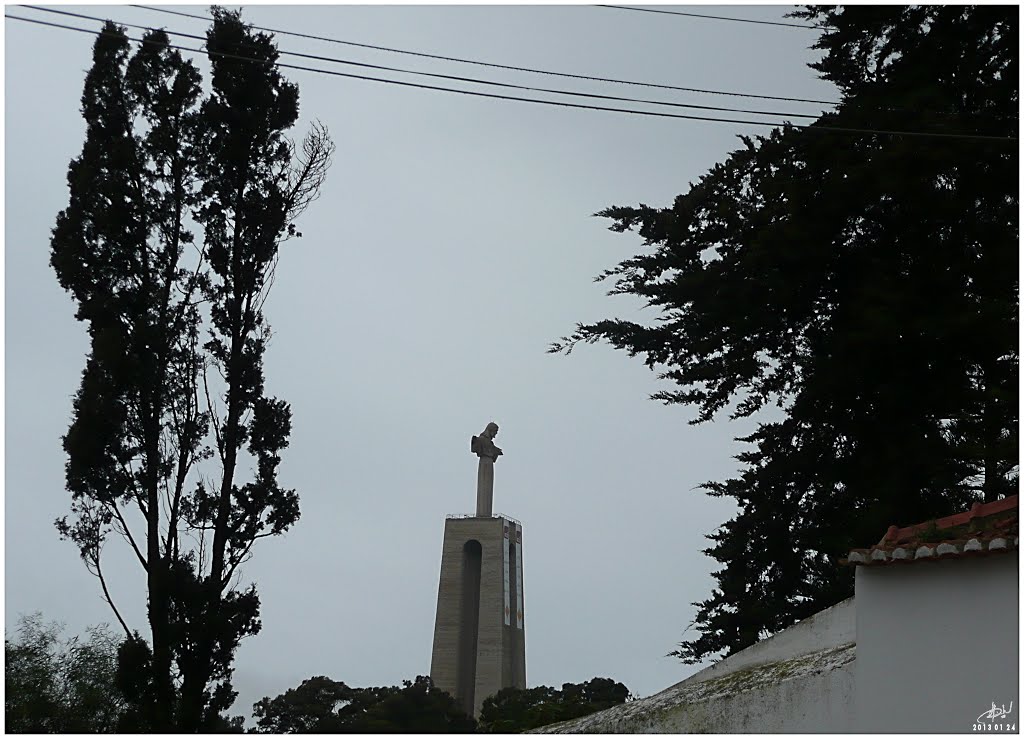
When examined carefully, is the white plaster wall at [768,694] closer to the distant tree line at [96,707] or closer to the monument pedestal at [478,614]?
the distant tree line at [96,707]

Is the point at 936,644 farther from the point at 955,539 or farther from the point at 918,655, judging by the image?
the point at 955,539

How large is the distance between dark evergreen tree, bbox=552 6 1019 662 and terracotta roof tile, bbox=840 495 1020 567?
451 cm

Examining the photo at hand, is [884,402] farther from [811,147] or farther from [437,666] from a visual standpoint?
[437,666]

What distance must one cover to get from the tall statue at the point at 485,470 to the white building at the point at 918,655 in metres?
23.2

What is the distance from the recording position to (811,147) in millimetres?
13047

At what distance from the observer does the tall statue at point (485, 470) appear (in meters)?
30.4

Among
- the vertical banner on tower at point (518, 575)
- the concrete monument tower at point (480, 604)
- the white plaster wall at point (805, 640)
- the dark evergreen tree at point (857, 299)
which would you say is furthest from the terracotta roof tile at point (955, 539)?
the vertical banner on tower at point (518, 575)

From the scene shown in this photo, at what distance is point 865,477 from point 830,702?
6790 mm

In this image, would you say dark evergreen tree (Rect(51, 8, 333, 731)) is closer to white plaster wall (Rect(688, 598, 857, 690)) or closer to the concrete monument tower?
white plaster wall (Rect(688, 598, 857, 690))

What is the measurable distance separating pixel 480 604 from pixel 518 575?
2.07 meters

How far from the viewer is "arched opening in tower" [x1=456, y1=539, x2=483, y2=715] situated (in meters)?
29.0

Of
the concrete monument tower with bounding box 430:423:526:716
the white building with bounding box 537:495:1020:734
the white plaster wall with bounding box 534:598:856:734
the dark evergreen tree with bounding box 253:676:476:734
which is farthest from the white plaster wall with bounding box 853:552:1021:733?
the concrete monument tower with bounding box 430:423:526:716

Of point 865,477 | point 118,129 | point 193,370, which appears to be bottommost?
point 865,477

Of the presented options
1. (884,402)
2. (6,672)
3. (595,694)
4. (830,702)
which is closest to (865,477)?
(884,402)
